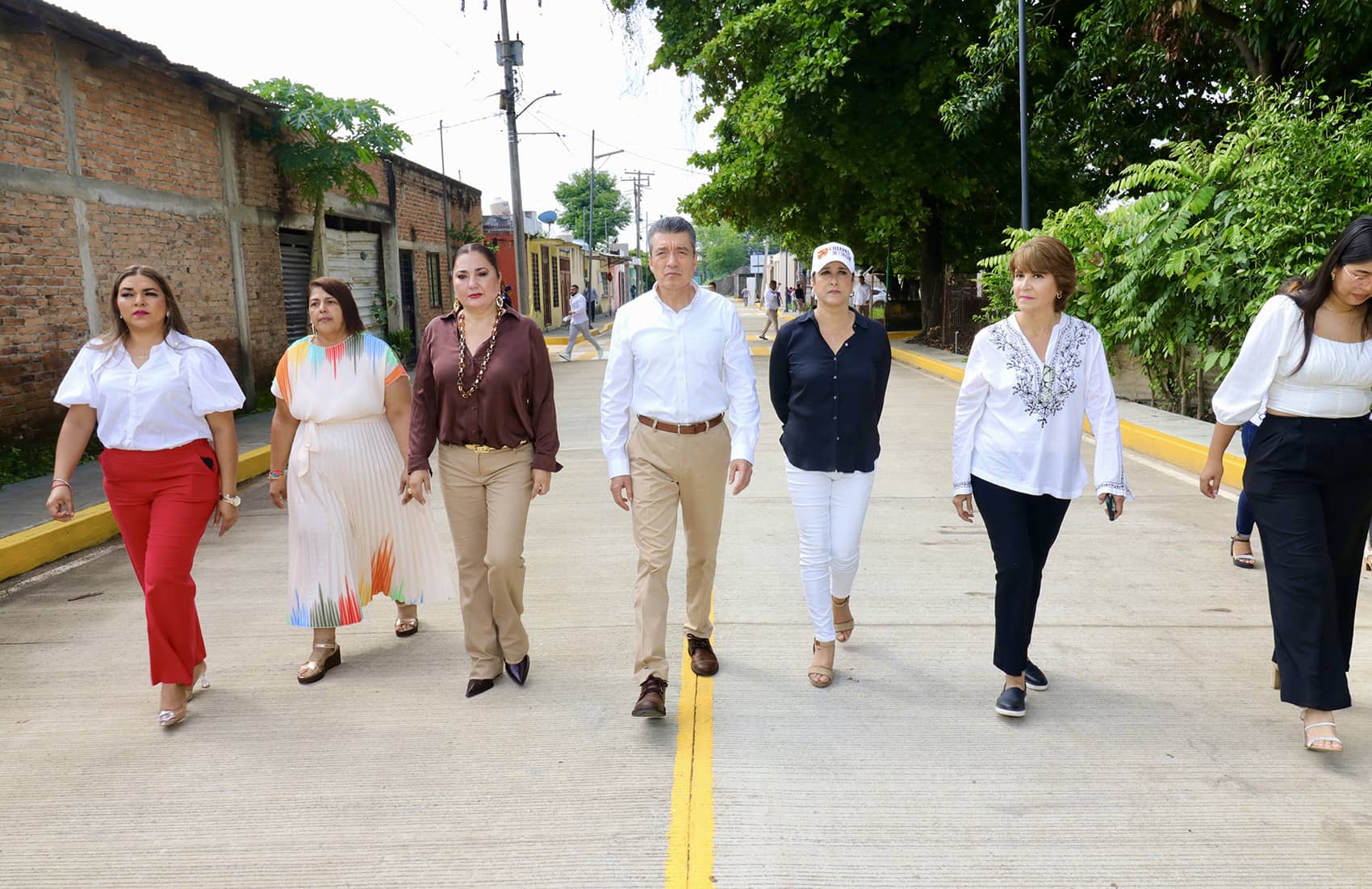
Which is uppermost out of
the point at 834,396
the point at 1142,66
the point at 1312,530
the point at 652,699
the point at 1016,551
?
the point at 1142,66

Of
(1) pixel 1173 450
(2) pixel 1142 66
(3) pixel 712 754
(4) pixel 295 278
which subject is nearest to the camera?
(3) pixel 712 754

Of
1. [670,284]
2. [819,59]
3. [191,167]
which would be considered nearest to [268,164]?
[191,167]

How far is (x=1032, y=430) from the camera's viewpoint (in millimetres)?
3795

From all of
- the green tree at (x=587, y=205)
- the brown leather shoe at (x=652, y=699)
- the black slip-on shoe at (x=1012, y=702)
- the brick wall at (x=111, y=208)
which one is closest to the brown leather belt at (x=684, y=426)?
the brown leather shoe at (x=652, y=699)

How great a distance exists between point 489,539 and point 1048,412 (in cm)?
221

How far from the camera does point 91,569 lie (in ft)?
21.5

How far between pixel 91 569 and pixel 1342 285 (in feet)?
22.5

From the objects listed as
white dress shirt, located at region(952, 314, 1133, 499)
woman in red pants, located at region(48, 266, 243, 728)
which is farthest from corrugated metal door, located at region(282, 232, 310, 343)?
white dress shirt, located at region(952, 314, 1133, 499)

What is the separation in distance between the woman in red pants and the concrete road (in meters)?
0.42

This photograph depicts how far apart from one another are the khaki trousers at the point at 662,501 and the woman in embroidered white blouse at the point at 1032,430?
965 millimetres

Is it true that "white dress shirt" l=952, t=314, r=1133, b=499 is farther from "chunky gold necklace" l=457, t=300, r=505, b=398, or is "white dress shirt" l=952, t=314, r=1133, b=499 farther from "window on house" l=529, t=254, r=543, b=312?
"window on house" l=529, t=254, r=543, b=312

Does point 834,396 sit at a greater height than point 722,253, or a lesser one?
lesser

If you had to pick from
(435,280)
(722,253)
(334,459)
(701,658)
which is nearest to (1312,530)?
(701,658)

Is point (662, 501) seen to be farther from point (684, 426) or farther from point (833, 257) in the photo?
point (833, 257)
